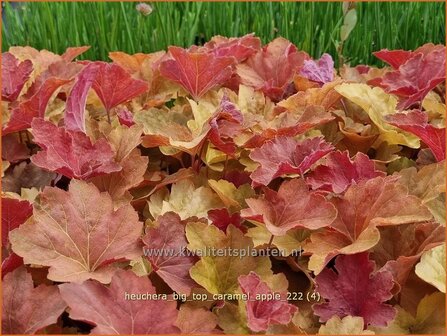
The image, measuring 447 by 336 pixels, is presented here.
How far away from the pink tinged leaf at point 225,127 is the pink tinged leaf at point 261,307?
24 centimetres

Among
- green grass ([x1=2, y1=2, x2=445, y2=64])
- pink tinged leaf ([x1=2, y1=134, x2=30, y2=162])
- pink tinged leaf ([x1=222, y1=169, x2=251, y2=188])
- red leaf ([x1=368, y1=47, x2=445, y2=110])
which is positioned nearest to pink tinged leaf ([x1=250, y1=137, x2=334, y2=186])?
pink tinged leaf ([x1=222, y1=169, x2=251, y2=188])

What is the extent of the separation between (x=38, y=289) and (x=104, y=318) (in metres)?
0.10

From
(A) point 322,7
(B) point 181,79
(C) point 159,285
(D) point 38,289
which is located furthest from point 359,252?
(A) point 322,7

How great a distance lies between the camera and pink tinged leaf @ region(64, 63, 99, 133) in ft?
3.00

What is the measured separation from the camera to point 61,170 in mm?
805

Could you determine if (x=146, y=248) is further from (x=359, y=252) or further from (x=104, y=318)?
(x=359, y=252)

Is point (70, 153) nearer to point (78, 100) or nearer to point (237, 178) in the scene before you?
point (78, 100)

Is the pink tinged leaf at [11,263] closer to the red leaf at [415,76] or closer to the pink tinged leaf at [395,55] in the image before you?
the red leaf at [415,76]

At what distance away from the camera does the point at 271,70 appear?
1.17m

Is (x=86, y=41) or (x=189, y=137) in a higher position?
(x=189, y=137)

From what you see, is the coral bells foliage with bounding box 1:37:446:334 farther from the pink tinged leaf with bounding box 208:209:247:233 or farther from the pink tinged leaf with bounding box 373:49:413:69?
the pink tinged leaf with bounding box 373:49:413:69

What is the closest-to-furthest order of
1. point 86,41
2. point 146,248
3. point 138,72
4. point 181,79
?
point 146,248
point 181,79
point 138,72
point 86,41

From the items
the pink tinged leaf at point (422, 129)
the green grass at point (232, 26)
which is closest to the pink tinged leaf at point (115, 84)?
the pink tinged leaf at point (422, 129)

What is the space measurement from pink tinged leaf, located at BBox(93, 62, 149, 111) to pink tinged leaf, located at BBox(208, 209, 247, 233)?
13.0 inches
